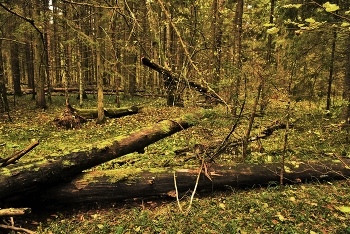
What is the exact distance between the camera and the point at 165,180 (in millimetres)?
5883

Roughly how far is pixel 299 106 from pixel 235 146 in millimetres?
2619

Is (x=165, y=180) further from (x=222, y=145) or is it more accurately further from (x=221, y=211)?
(x=222, y=145)

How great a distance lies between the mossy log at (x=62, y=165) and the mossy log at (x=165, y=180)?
29 cm

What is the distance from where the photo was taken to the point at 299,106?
8219mm

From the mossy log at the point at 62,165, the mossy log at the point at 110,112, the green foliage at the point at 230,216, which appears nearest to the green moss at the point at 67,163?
the mossy log at the point at 62,165

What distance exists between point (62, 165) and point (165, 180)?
7.49 ft

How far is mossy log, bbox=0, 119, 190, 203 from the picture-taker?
5.00 metres

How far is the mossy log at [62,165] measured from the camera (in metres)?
5.00

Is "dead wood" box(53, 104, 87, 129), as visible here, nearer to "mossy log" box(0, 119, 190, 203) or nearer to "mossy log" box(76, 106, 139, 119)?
"mossy log" box(76, 106, 139, 119)

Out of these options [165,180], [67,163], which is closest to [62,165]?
[67,163]

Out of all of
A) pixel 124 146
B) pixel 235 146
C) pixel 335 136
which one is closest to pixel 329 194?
pixel 235 146

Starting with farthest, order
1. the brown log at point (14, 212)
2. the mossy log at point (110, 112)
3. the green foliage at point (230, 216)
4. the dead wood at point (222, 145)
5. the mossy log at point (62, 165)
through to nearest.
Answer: the mossy log at point (110, 112), the dead wood at point (222, 145), the mossy log at point (62, 165), the green foliage at point (230, 216), the brown log at point (14, 212)

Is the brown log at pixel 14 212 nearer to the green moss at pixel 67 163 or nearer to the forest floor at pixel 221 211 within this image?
the forest floor at pixel 221 211

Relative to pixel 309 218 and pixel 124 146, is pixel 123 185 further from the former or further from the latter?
pixel 309 218
